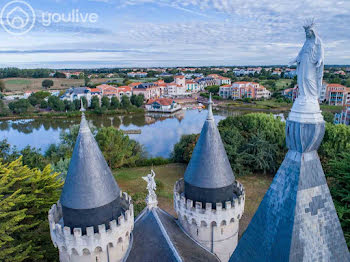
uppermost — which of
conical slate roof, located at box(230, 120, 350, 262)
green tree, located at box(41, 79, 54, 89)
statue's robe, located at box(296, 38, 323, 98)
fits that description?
statue's robe, located at box(296, 38, 323, 98)

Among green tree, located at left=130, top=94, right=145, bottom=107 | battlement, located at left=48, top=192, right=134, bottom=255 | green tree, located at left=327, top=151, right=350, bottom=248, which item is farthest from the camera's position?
green tree, located at left=130, top=94, right=145, bottom=107

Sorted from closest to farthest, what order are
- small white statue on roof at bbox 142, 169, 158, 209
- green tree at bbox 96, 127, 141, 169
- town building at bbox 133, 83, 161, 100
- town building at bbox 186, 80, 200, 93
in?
small white statue on roof at bbox 142, 169, 158, 209, green tree at bbox 96, 127, 141, 169, town building at bbox 133, 83, 161, 100, town building at bbox 186, 80, 200, 93

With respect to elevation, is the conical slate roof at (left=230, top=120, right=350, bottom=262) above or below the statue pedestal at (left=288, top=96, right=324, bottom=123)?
below

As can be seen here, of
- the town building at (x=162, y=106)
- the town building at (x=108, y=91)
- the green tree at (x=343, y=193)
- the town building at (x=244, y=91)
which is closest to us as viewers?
the green tree at (x=343, y=193)

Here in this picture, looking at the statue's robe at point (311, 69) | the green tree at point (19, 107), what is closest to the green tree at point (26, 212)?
the statue's robe at point (311, 69)

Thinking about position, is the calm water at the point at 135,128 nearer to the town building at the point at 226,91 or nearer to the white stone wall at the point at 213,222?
the town building at the point at 226,91

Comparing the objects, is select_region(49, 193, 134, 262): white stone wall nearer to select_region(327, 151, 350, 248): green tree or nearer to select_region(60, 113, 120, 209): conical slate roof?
select_region(60, 113, 120, 209): conical slate roof

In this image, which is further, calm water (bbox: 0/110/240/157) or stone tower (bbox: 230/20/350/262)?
calm water (bbox: 0/110/240/157)

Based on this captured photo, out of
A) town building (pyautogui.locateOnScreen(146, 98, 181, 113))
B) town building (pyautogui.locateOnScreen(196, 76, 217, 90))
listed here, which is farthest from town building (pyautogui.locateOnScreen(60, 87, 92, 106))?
town building (pyautogui.locateOnScreen(196, 76, 217, 90))
